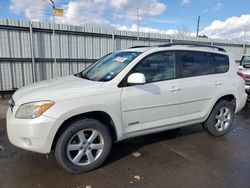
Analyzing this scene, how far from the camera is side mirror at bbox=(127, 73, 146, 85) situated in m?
3.06

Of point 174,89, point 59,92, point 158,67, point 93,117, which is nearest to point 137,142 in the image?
point 174,89

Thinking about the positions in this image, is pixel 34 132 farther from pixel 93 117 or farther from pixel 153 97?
pixel 153 97

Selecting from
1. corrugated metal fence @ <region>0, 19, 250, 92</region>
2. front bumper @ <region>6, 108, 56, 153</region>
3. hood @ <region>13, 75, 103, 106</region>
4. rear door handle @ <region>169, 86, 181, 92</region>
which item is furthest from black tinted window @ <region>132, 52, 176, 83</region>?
corrugated metal fence @ <region>0, 19, 250, 92</region>

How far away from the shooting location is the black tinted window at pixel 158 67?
3.44 m

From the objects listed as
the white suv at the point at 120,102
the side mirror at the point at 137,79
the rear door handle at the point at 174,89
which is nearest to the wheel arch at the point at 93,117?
the white suv at the point at 120,102

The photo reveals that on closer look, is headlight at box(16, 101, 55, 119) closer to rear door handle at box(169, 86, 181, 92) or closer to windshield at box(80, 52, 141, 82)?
windshield at box(80, 52, 141, 82)

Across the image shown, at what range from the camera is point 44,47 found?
8.30m

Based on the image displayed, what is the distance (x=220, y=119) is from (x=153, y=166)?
80.9 inches

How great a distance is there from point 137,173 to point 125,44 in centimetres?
792

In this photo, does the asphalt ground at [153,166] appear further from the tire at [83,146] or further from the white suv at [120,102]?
the white suv at [120,102]

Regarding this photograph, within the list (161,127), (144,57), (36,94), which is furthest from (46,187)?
(144,57)

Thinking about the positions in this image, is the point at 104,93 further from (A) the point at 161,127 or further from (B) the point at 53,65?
(B) the point at 53,65

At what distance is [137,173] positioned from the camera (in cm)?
307

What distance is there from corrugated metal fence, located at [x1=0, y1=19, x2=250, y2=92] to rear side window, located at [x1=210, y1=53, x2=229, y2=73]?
6142 mm
